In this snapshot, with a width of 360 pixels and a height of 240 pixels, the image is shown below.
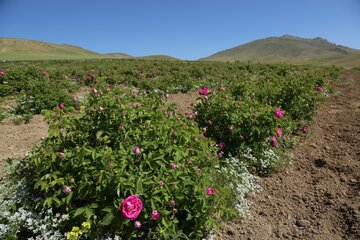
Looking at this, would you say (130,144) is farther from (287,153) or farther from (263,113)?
(287,153)

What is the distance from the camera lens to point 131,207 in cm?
205

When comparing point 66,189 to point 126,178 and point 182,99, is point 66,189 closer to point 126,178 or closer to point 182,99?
point 126,178

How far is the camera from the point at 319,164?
409 centimetres

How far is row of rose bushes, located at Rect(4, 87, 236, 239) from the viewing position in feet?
7.35

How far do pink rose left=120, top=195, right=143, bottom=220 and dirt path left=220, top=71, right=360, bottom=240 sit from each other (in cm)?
102

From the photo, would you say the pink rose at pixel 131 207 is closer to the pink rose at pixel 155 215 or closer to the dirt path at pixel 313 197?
the pink rose at pixel 155 215

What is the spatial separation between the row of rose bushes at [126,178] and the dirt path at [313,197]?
405mm

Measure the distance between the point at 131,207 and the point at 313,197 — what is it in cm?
225

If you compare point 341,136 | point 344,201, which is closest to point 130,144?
point 344,201

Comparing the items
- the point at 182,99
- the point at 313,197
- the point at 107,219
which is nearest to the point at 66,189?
the point at 107,219

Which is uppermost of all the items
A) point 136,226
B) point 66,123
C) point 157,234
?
point 66,123

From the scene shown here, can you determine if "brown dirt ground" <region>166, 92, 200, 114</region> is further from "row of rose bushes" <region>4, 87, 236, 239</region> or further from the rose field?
"row of rose bushes" <region>4, 87, 236, 239</region>

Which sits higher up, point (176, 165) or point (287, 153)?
point (176, 165)

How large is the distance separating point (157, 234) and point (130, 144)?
79 centimetres
